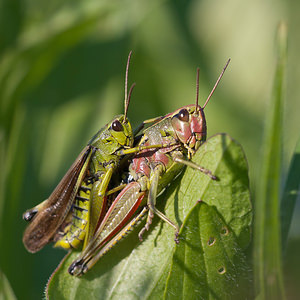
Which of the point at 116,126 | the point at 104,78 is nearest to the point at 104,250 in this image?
the point at 116,126

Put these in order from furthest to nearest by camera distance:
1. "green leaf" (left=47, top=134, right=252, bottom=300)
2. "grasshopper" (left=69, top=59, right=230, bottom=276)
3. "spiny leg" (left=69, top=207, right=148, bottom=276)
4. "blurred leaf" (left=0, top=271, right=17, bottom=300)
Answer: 1. "grasshopper" (left=69, top=59, right=230, bottom=276)
2. "spiny leg" (left=69, top=207, right=148, bottom=276)
3. "blurred leaf" (left=0, top=271, right=17, bottom=300)
4. "green leaf" (left=47, top=134, right=252, bottom=300)

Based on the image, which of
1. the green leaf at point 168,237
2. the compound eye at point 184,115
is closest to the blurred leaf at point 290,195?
the green leaf at point 168,237

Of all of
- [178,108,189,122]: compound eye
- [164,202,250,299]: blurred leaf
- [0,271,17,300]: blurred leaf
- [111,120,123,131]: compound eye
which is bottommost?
[164,202,250,299]: blurred leaf

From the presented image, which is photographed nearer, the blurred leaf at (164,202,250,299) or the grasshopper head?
the blurred leaf at (164,202,250,299)

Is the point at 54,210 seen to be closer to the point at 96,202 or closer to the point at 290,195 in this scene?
the point at 96,202

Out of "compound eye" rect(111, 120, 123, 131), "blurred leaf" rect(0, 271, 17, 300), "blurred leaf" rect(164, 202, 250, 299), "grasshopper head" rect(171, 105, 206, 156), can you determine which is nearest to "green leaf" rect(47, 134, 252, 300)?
"blurred leaf" rect(164, 202, 250, 299)

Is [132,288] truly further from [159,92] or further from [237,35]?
[237,35]

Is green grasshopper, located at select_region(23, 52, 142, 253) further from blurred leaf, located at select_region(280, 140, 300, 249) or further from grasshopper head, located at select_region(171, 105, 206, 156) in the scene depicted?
blurred leaf, located at select_region(280, 140, 300, 249)
